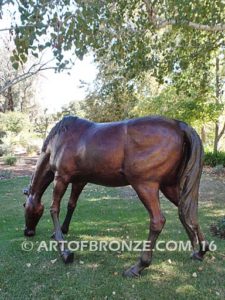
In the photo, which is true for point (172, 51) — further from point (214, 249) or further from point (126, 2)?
point (214, 249)

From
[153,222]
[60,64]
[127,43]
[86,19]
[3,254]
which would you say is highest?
[127,43]

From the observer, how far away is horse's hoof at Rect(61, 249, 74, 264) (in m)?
3.53

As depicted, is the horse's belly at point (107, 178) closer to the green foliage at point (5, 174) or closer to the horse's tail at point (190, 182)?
the horse's tail at point (190, 182)

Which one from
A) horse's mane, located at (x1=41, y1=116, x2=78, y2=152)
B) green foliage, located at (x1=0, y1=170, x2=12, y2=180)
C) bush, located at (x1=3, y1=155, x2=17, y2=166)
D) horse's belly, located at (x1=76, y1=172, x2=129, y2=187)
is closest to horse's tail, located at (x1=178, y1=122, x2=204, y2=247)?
horse's belly, located at (x1=76, y1=172, x2=129, y2=187)

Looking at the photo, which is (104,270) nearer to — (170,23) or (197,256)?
(197,256)

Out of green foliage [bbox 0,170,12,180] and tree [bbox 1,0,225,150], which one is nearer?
tree [bbox 1,0,225,150]

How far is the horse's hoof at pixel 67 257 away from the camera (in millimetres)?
3529

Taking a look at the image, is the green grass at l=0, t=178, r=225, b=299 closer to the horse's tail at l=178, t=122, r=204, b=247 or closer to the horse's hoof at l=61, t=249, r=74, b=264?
the horse's hoof at l=61, t=249, r=74, b=264

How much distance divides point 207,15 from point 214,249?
3970 millimetres

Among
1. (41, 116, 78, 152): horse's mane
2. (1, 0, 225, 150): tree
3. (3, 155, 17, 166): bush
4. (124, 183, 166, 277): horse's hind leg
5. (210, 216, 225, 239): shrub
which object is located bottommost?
(3, 155, 17, 166): bush

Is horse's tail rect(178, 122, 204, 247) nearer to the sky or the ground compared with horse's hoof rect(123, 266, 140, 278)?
nearer to the sky

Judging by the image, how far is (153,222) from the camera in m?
3.14

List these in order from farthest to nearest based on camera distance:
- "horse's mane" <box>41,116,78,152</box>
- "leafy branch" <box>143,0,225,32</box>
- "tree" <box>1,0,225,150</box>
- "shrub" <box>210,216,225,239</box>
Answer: "leafy branch" <box>143,0,225,32</box>
"shrub" <box>210,216,225,239</box>
"horse's mane" <box>41,116,78,152</box>
"tree" <box>1,0,225,150</box>

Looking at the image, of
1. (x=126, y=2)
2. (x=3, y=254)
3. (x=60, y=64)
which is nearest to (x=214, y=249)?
(x=3, y=254)
